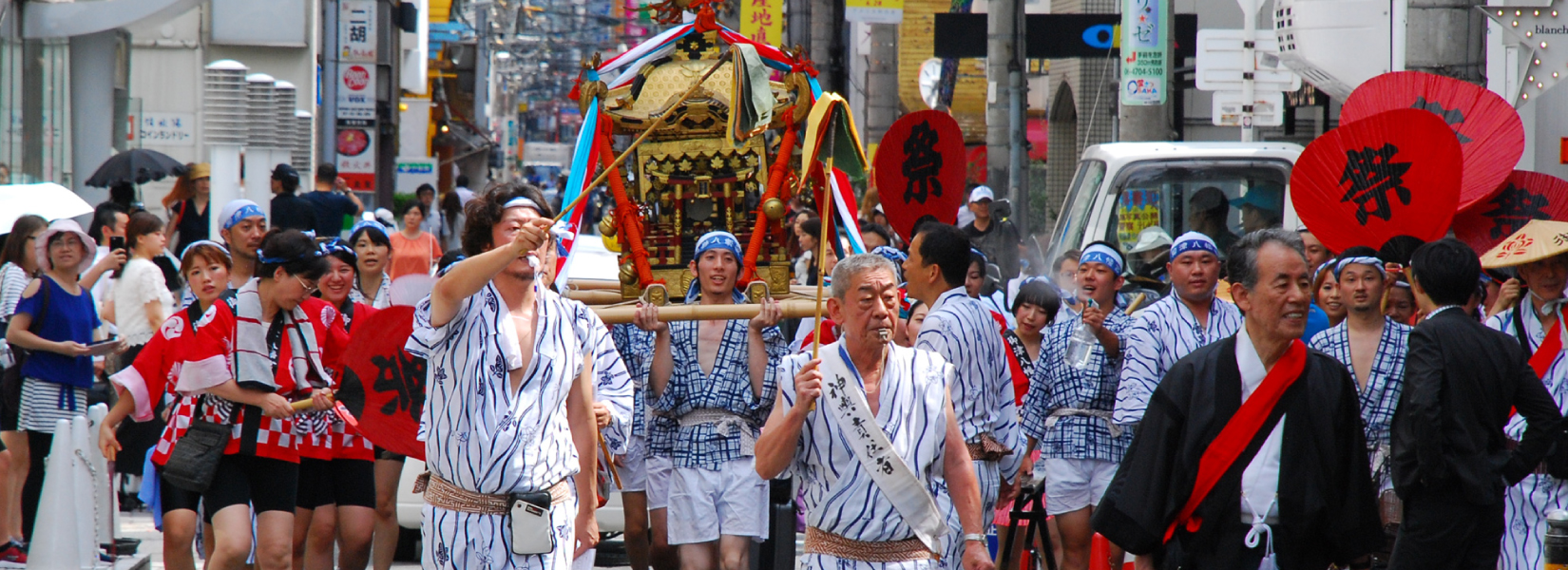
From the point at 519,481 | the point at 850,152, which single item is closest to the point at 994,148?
the point at 850,152

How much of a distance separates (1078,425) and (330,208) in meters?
10.3

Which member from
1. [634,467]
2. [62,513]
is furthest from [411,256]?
[634,467]

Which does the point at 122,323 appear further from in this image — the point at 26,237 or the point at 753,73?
the point at 753,73

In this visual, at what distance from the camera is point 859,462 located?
4906 millimetres

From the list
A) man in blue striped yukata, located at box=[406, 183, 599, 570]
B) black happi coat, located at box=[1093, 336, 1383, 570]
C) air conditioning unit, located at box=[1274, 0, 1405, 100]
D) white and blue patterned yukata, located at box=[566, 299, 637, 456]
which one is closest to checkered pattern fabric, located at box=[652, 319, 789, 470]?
white and blue patterned yukata, located at box=[566, 299, 637, 456]

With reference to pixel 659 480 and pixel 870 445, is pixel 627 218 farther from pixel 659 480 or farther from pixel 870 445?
pixel 870 445

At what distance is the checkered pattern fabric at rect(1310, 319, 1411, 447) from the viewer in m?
6.80

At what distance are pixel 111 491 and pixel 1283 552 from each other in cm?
645

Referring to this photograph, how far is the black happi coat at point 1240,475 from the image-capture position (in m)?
4.49

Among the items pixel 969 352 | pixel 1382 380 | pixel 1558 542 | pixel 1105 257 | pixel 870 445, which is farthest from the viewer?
pixel 1105 257

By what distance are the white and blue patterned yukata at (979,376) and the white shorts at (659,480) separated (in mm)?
1502

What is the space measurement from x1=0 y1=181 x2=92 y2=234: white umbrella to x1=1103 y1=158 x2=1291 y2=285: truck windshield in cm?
663

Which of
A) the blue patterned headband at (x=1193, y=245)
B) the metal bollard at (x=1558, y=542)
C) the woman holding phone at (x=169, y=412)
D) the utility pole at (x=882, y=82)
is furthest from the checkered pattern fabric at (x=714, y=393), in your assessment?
the utility pole at (x=882, y=82)

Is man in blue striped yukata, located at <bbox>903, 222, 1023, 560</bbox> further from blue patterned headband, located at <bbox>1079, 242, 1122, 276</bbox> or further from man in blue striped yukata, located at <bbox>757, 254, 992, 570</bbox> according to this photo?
blue patterned headband, located at <bbox>1079, 242, 1122, 276</bbox>
